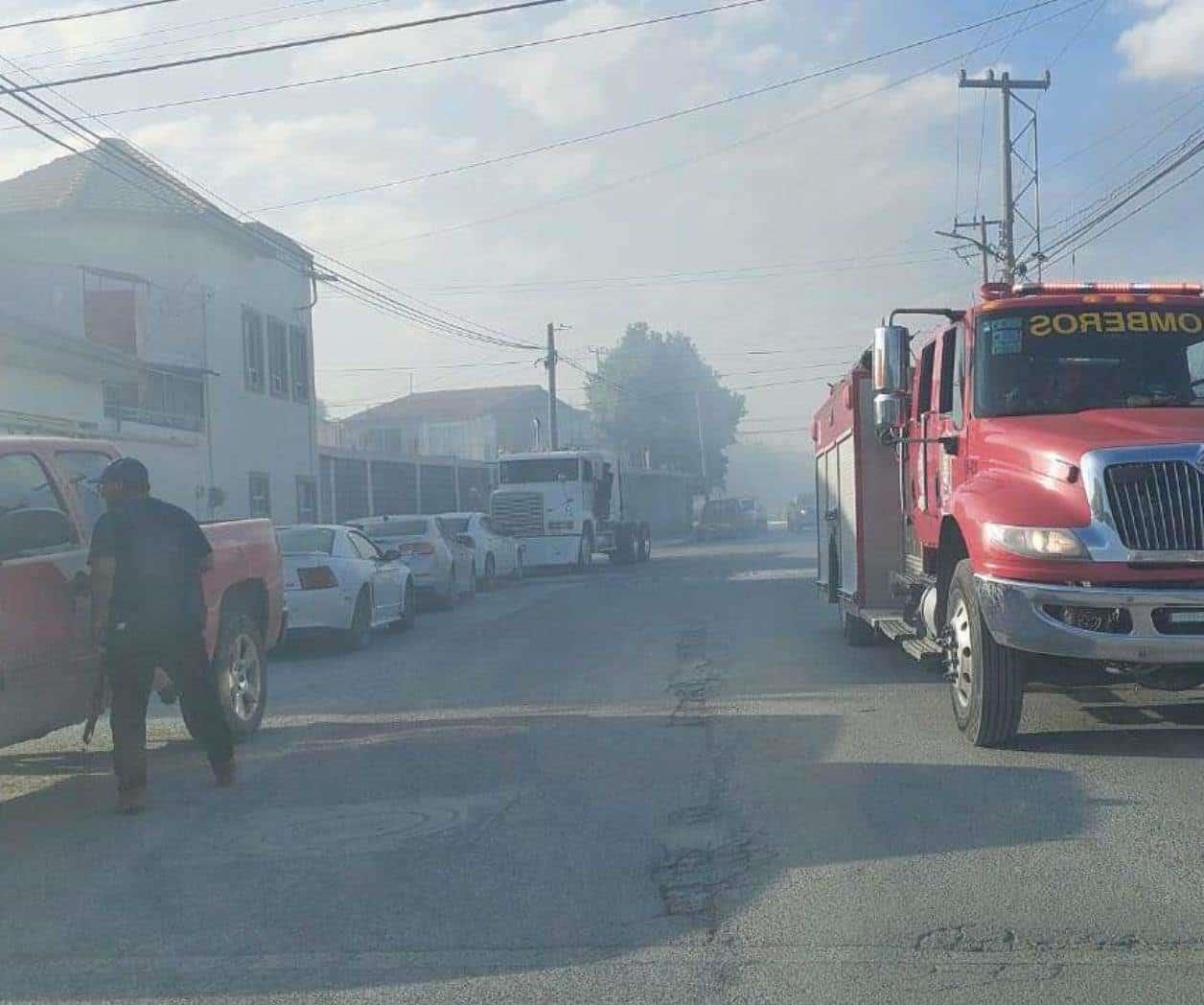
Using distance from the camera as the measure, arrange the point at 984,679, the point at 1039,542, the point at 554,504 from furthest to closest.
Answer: the point at 554,504 → the point at 984,679 → the point at 1039,542

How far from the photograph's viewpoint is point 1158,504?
818 cm

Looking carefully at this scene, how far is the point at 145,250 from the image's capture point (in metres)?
31.6

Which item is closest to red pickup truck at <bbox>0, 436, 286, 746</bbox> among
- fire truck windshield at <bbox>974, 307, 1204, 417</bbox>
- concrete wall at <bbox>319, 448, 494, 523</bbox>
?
fire truck windshield at <bbox>974, 307, 1204, 417</bbox>

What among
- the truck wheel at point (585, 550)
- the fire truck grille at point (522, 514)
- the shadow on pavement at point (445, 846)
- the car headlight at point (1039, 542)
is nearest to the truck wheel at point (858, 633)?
the shadow on pavement at point (445, 846)

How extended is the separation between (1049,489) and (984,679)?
1165mm

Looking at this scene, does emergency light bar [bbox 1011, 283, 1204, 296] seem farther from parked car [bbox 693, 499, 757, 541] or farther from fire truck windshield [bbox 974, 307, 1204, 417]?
parked car [bbox 693, 499, 757, 541]

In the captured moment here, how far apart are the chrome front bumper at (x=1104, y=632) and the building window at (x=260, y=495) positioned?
88.7 feet

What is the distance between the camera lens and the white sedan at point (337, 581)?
16312mm

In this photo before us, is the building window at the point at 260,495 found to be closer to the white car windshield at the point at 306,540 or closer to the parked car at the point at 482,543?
the parked car at the point at 482,543

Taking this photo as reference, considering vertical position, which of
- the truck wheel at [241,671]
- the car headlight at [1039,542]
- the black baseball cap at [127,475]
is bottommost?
the truck wheel at [241,671]

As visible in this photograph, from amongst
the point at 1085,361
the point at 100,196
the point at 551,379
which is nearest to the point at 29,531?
the point at 1085,361

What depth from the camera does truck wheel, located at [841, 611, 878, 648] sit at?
15109 mm

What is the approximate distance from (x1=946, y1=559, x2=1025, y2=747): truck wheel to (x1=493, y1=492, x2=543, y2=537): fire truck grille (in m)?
27.1

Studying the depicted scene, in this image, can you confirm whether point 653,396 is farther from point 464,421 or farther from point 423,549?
point 423,549
